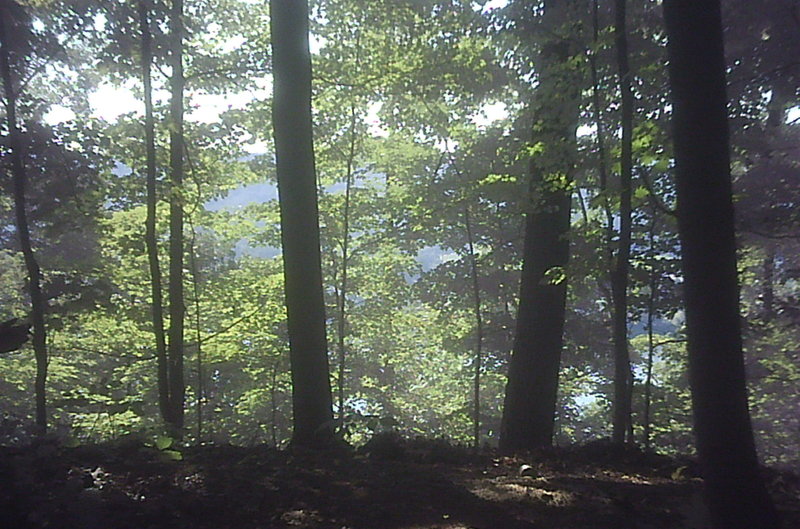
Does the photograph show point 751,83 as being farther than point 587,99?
Yes

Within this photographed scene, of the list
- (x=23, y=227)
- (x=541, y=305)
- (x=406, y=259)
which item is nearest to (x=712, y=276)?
(x=541, y=305)

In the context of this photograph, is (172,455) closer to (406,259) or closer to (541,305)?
(541,305)

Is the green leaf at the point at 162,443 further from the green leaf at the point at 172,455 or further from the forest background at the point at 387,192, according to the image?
the forest background at the point at 387,192

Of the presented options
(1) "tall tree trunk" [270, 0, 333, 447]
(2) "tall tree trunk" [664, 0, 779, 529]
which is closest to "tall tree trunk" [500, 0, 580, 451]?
(1) "tall tree trunk" [270, 0, 333, 447]

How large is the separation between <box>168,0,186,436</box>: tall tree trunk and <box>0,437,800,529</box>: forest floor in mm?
6052

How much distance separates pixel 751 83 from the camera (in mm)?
9070

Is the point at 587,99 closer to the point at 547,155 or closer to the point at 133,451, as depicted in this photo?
the point at 547,155

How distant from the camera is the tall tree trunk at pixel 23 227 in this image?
947 cm

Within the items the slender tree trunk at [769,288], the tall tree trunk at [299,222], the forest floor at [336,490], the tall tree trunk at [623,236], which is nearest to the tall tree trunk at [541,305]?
the tall tree trunk at [623,236]

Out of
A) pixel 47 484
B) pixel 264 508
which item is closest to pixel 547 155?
pixel 264 508

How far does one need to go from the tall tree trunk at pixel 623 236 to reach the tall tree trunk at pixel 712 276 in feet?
7.16

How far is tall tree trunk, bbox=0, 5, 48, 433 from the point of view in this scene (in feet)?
31.1

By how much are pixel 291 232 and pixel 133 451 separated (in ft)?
7.77

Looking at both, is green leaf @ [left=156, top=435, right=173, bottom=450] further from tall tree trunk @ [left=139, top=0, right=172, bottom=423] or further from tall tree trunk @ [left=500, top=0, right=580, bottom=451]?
tall tree trunk @ [left=139, top=0, right=172, bottom=423]
